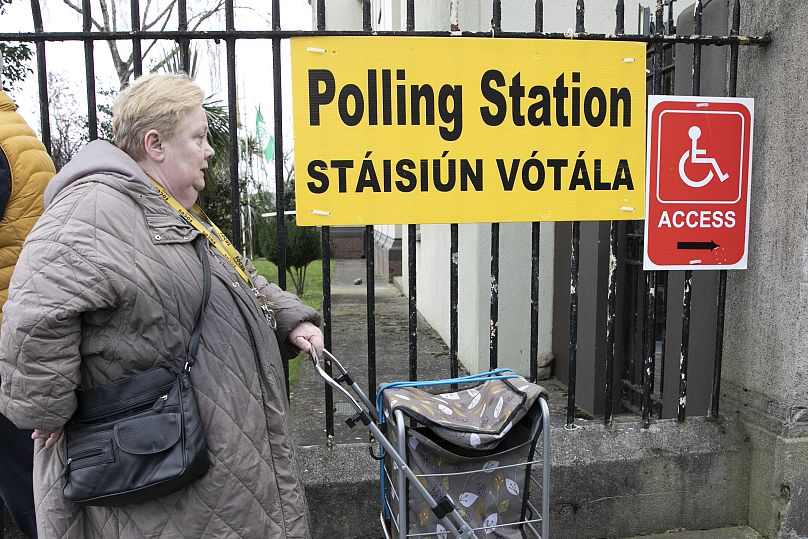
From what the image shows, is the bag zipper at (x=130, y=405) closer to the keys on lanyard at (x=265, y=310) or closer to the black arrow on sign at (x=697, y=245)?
the keys on lanyard at (x=265, y=310)

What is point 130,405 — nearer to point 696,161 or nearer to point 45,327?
point 45,327

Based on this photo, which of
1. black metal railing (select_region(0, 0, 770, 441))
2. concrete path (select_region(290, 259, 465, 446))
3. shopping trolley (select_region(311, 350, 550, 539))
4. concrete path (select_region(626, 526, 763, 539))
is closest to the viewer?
shopping trolley (select_region(311, 350, 550, 539))

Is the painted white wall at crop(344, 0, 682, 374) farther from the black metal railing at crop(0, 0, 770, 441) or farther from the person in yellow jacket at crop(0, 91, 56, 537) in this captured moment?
the person in yellow jacket at crop(0, 91, 56, 537)

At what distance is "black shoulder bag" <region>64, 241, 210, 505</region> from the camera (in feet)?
5.86

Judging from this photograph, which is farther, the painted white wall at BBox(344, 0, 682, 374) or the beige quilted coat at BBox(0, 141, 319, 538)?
the painted white wall at BBox(344, 0, 682, 374)

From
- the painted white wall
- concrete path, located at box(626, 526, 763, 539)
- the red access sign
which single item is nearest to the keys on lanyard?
the red access sign

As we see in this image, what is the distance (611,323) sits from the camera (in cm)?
325

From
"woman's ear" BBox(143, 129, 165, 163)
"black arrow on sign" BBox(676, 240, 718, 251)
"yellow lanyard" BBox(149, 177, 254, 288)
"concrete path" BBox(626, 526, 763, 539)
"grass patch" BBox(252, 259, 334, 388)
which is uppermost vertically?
"woman's ear" BBox(143, 129, 165, 163)

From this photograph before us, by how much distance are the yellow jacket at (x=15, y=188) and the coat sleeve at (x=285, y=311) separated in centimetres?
83

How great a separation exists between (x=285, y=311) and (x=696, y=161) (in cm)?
210

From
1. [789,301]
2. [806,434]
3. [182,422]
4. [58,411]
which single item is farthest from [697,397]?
[58,411]

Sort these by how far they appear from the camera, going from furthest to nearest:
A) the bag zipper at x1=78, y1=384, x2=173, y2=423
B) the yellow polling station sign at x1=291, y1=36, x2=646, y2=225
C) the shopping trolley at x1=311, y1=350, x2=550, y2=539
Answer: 1. the yellow polling station sign at x1=291, y1=36, x2=646, y2=225
2. the shopping trolley at x1=311, y1=350, x2=550, y2=539
3. the bag zipper at x1=78, y1=384, x2=173, y2=423

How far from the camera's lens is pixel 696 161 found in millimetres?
3215

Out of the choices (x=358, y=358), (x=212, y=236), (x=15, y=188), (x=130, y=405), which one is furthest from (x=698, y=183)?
(x=358, y=358)
